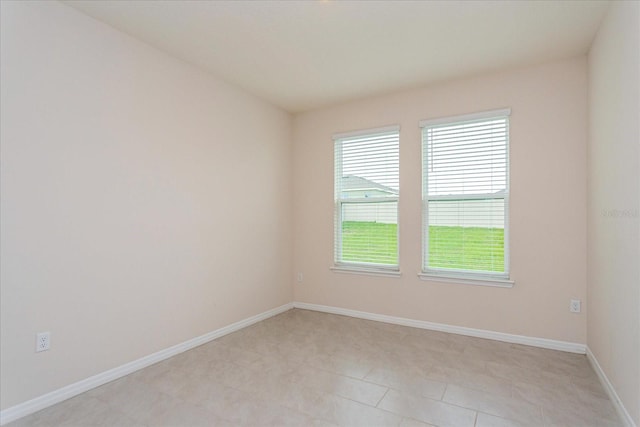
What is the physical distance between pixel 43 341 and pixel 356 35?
313 centimetres

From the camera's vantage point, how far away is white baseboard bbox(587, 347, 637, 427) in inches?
76.9

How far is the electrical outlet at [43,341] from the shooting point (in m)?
2.21

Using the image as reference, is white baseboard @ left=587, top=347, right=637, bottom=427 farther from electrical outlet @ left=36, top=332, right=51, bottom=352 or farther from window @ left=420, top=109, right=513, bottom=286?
electrical outlet @ left=36, top=332, right=51, bottom=352

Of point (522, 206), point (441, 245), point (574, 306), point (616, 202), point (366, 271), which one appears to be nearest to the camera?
point (616, 202)

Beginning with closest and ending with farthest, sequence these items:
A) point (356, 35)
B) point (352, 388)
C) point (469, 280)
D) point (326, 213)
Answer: point (352, 388) < point (356, 35) < point (469, 280) < point (326, 213)

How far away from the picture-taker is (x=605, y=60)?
248cm

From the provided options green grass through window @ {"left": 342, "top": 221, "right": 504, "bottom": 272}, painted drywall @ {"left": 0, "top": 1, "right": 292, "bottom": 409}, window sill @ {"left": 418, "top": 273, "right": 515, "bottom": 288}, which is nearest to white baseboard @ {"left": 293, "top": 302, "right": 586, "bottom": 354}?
window sill @ {"left": 418, "top": 273, "right": 515, "bottom": 288}

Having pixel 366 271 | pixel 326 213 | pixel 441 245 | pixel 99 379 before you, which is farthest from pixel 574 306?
pixel 99 379

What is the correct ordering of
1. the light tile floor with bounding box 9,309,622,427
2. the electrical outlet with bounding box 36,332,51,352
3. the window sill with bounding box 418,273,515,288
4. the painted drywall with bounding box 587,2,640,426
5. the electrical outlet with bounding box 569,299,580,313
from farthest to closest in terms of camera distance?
the window sill with bounding box 418,273,515,288 < the electrical outlet with bounding box 569,299,580,313 < the electrical outlet with bounding box 36,332,51,352 < the light tile floor with bounding box 9,309,622,427 < the painted drywall with bounding box 587,2,640,426

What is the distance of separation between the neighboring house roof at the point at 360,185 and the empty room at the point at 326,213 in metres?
0.03

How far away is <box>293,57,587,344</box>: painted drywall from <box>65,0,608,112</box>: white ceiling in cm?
25

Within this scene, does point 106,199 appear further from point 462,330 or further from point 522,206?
point 522,206

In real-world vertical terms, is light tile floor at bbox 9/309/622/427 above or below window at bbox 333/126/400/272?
below

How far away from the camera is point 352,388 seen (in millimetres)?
2449
